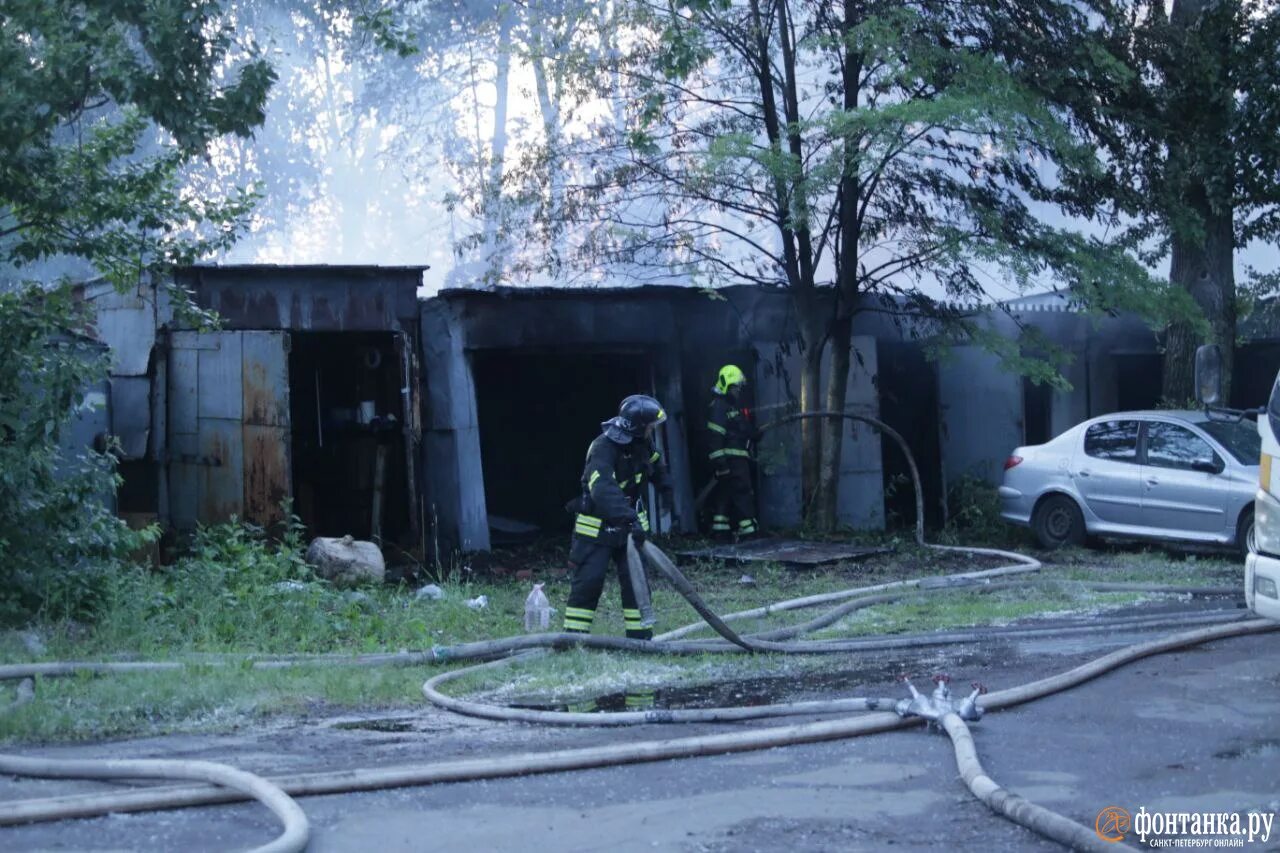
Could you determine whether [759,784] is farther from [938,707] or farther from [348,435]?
[348,435]

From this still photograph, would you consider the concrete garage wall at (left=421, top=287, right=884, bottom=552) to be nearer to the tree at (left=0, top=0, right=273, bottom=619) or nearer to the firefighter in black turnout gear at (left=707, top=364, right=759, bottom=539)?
the firefighter in black turnout gear at (left=707, top=364, right=759, bottom=539)

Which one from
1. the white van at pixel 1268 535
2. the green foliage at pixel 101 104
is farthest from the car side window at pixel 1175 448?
the green foliage at pixel 101 104

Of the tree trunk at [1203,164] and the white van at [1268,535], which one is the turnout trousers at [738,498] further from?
the white van at [1268,535]

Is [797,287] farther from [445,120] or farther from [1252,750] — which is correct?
[445,120]

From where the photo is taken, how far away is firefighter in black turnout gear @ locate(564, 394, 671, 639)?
845 centimetres

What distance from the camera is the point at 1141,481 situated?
13156 millimetres

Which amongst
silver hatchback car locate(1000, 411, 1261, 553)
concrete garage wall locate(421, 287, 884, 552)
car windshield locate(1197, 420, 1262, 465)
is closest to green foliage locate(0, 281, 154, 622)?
concrete garage wall locate(421, 287, 884, 552)

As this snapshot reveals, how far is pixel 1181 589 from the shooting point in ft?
34.2

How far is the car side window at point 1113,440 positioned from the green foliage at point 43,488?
29.3ft

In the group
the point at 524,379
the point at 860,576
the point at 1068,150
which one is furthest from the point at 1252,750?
the point at 524,379

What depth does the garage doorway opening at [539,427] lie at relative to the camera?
18047 mm

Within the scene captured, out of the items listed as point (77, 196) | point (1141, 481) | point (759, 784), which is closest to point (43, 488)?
point (77, 196)

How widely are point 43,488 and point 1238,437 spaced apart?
1013 centimetres

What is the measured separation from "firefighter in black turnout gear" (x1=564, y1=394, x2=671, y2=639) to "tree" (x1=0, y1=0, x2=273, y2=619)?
3.20m
